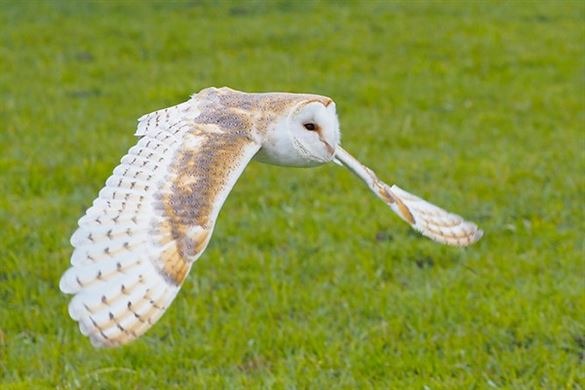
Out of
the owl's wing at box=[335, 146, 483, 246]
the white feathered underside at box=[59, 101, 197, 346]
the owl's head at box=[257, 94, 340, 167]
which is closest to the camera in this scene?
the white feathered underside at box=[59, 101, 197, 346]

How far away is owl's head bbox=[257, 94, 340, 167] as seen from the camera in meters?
4.54

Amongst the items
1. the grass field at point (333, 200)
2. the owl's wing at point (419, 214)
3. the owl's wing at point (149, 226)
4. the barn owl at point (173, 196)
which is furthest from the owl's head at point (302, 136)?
the grass field at point (333, 200)

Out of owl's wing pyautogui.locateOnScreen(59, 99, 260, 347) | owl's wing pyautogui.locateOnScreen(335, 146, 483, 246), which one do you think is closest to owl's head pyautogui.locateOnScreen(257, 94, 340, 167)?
owl's wing pyautogui.locateOnScreen(59, 99, 260, 347)

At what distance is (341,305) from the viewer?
262 inches

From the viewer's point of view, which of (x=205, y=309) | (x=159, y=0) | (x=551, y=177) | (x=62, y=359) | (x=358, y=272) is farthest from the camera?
(x=159, y=0)

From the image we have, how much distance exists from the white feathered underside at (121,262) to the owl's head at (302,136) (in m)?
0.44

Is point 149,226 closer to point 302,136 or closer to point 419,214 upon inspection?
point 302,136

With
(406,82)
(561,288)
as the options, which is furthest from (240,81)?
(561,288)

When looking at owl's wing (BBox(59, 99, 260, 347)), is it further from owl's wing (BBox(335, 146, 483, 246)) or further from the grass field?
the grass field

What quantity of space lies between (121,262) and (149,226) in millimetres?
233

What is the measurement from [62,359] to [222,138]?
198cm

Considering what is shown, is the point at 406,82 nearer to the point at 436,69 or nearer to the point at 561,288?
the point at 436,69

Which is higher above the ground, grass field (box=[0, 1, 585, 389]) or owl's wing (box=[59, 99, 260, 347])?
owl's wing (box=[59, 99, 260, 347])

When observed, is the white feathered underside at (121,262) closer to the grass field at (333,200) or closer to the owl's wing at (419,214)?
the owl's wing at (419,214)
